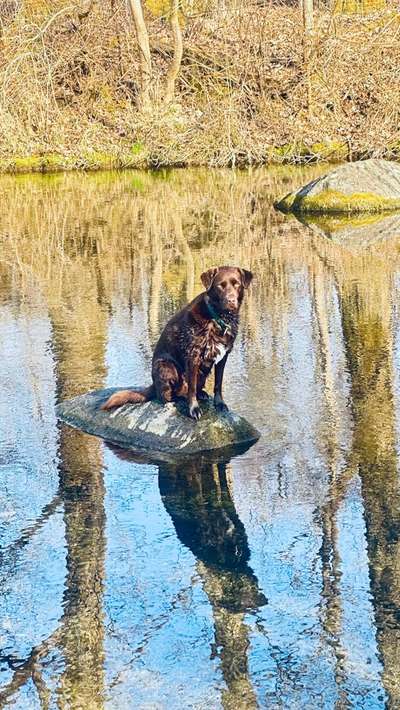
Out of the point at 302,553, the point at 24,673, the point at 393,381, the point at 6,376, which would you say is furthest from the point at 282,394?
the point at 24,673

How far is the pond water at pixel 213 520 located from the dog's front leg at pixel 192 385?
55cm

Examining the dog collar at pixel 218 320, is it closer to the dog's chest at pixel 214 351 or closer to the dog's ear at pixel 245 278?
the dog's chest at pixel 214 351

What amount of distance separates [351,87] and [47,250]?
16.3 meters

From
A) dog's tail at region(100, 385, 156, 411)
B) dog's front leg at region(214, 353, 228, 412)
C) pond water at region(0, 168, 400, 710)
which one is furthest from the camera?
dog's tail at region(100, 385, 156, 411)

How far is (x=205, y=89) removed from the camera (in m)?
34.2

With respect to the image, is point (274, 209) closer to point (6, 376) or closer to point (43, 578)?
point (6, 376)

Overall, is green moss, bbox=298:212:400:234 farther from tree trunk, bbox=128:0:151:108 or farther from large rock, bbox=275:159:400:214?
tree trunk, bbox=128:0:151:108

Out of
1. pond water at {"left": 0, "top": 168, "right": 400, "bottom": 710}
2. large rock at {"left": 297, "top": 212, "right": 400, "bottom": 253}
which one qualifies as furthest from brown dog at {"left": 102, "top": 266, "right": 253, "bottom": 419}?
large rock at {"left": 297, "top": 212, "right": 400, "bottom": 253}

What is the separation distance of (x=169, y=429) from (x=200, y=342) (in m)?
0.72

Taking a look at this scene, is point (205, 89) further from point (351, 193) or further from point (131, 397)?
point (131, 397)

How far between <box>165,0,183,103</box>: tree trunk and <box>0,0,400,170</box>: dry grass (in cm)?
34

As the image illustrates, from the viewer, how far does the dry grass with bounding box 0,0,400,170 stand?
32375 mm

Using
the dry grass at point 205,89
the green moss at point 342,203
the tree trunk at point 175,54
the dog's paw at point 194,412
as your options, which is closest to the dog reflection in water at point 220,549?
the dog's paw at point 194,412

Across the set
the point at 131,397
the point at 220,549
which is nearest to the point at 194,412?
the point at 131,397
